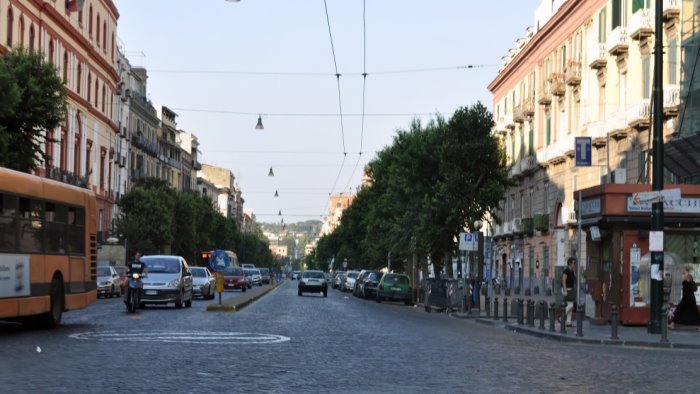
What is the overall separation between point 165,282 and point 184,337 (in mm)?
15963

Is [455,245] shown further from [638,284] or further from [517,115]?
[638,284]

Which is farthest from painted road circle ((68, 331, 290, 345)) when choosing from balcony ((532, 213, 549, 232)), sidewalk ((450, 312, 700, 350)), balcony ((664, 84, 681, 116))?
balcony ((532, 213, 549, 232))

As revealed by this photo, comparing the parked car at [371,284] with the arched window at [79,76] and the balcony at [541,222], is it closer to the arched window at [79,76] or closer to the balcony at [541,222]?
the balcony at [541,222]

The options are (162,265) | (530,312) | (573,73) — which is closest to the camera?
(530,312)

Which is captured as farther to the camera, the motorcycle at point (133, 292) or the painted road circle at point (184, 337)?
the motorcycle at point (133, 292)

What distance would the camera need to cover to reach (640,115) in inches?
1644

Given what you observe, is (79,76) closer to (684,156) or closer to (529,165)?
(529,165)

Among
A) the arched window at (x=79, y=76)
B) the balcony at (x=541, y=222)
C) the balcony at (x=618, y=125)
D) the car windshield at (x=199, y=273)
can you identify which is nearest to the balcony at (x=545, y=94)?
the balcony at (x=541, y=222)

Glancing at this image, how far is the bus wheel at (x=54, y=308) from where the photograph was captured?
22422mm

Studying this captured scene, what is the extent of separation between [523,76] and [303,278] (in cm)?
1949

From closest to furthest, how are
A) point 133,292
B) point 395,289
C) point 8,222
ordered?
point 8,222
point 133,292
point 395,289

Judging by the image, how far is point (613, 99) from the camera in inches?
1848

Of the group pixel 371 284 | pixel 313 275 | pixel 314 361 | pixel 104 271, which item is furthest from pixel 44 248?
pixel 313 275

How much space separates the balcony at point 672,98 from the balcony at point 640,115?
6.94 feet
